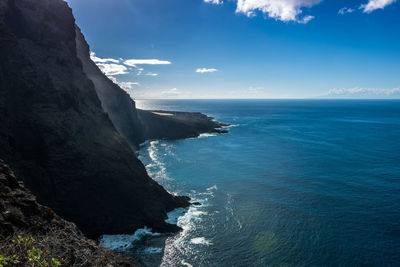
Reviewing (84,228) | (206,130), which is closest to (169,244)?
(84,228)

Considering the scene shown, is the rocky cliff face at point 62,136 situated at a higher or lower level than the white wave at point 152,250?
higher

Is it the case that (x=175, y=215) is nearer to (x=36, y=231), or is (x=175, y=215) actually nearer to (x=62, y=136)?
(x=62, y=136)

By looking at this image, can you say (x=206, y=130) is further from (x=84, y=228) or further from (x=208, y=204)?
(x=84, y=228)

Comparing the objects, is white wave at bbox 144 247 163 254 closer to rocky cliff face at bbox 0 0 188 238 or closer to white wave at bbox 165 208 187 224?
rocky cliff face at bbox 0 0 188 238

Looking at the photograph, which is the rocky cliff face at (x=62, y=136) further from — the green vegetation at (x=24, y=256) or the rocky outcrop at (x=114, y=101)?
the rocky outcrop at (x=114, y=101)

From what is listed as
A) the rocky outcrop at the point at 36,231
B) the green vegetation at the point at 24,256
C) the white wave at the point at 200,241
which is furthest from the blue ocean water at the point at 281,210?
the green vegetation at the point at 24,256

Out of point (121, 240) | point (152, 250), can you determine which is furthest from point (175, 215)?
point (121, 240)

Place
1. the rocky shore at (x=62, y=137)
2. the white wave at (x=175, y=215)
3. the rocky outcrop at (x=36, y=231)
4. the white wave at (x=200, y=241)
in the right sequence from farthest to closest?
the white wave at (x=175, y=215) < the white wave at (x=200, y=241) < the rocky shore at (x=62, y=137) < the rocky outcrop at (x=36, y=231)
